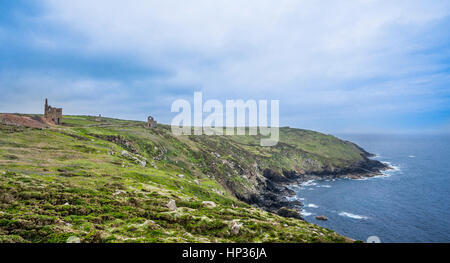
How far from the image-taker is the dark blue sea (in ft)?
215

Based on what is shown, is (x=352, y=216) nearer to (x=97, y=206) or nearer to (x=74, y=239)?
(x=97, y=206)

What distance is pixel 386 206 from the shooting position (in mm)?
87750

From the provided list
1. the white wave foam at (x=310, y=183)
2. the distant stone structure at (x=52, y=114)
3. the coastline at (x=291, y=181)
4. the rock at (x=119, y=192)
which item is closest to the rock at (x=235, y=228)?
the rock at (x=119, y=192)

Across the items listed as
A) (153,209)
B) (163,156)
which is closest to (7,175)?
(153,209)

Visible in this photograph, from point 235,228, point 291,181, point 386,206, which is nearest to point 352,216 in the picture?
point 386,206

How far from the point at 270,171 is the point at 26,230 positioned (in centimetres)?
13404

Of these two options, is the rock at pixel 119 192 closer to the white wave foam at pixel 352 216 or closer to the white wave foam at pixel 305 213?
the white wave foam at pixel 305 213

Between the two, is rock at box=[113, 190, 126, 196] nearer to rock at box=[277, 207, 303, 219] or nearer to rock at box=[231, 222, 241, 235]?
rock at box=[231, 222, 241, 235]

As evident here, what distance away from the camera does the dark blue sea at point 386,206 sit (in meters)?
65.6

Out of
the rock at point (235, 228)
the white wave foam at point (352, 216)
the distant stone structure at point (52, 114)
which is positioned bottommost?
the white wave foam at point (352, 216)

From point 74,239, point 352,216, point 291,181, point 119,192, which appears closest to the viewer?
point 74,239

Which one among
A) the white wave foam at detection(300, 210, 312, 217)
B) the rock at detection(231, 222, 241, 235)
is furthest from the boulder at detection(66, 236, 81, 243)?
the white wave foam at detection(300, 210, 312, 217)
